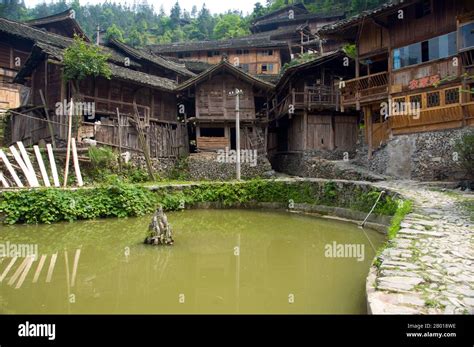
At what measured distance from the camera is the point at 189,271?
23.6 ft

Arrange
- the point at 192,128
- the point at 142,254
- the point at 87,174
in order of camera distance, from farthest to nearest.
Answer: the point at 192,128
the point at 87,174
the point at 142,254

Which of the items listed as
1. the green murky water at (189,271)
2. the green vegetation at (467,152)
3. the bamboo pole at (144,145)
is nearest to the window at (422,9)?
the green vegetation at (467,152)

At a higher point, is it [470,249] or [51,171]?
[51,171]

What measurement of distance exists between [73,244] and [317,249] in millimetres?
6370

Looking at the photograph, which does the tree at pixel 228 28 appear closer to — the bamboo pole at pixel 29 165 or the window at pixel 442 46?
the window at pixel 442 46

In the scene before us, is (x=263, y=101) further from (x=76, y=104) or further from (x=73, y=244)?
(x=73, y=244)

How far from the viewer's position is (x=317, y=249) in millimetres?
9031

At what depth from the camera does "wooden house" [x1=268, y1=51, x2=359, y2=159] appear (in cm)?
2256

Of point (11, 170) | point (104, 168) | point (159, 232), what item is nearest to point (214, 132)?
point (104, 168)

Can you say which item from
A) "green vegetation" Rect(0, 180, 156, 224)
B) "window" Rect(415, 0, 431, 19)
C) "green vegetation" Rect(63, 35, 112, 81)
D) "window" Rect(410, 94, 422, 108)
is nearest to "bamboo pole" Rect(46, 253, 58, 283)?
"green vegetation" Rect(0, 180, 156, 224)

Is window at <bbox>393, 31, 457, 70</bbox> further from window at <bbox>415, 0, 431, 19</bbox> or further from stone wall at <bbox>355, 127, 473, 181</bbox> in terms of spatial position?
stone wall at <bbox>355, 127, 473, 181</bbox>

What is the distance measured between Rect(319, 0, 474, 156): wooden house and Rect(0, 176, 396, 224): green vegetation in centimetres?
553

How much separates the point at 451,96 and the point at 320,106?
26.7 feet
